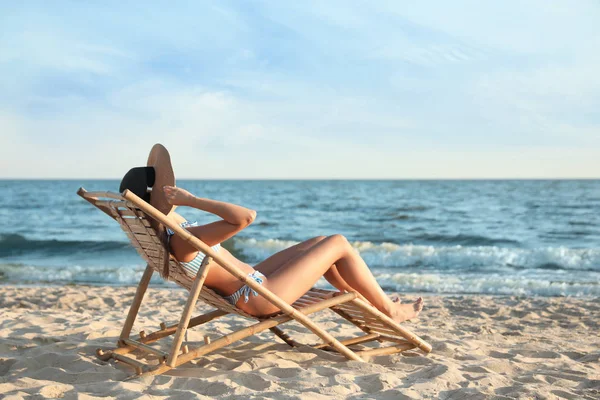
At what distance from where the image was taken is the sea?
31.6 ft

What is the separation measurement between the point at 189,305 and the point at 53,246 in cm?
1373

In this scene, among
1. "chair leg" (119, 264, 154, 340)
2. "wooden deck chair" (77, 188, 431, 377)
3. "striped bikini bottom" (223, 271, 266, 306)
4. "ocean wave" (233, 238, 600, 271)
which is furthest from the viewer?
"ocean wave" (233, 238, 600, 271)

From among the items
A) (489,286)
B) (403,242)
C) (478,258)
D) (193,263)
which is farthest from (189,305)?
(403,242)

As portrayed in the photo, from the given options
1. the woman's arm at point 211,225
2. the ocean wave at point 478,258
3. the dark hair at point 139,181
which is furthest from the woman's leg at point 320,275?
the ocean wave at point 478,258

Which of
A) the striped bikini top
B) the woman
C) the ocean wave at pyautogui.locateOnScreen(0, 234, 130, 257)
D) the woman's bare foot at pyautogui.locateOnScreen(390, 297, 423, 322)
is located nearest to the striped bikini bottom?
the woman

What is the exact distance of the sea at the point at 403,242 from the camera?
379 inches

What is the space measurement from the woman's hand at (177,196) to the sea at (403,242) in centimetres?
628

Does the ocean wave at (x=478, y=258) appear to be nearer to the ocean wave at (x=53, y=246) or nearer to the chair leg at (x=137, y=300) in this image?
the ocean wave at (x=53, y=246)

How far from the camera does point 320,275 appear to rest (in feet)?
11.4

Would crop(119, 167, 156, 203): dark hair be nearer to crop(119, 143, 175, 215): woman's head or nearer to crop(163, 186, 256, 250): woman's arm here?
crop(119, 143, 175, 215): woman's head

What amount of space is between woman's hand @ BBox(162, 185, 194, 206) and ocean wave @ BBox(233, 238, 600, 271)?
945 cm

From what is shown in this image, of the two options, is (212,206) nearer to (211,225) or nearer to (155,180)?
(211,225)

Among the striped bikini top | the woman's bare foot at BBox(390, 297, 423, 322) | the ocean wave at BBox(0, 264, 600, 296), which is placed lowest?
the ocean wave at BBox(0, 264, 600, 296)

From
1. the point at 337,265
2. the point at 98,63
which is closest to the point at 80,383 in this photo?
the point at 337,265
